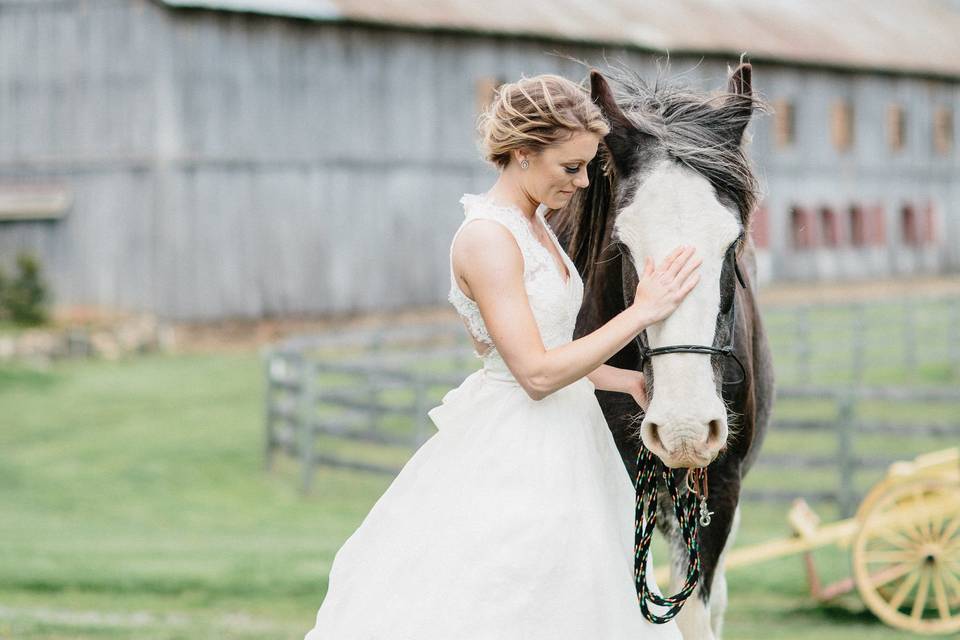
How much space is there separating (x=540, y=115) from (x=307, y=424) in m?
8.63

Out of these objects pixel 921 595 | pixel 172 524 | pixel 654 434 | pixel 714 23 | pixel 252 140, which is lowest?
pixel 172 524

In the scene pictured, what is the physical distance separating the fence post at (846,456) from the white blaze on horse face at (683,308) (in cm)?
673

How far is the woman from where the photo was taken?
312cm

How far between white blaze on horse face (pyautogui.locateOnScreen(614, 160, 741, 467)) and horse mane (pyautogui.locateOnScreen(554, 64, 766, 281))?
7cm

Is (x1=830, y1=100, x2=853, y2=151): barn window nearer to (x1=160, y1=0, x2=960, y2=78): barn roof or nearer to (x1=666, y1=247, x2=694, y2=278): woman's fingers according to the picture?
(x1=160, y1=0, x2=960, y2=78): barn roof

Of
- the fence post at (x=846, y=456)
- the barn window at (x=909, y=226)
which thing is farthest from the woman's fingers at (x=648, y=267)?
the barn window at (x=909, y=226)

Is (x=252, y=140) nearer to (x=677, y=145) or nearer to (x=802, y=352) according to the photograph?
(x=802, y=352)

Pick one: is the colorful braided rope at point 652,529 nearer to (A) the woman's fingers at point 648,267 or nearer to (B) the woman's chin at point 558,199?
(A) the woman's fingers at point 648,267

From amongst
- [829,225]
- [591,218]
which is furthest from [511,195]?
[829,225]

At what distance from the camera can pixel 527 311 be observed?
10.2 feet

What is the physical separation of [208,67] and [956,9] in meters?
30.4

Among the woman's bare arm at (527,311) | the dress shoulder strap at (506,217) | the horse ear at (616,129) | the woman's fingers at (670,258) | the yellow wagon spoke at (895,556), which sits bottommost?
the yellow wagon spoke at (895,556)

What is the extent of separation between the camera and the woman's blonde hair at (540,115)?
10.3 feet

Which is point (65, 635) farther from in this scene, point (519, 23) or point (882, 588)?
point (519, 23)
